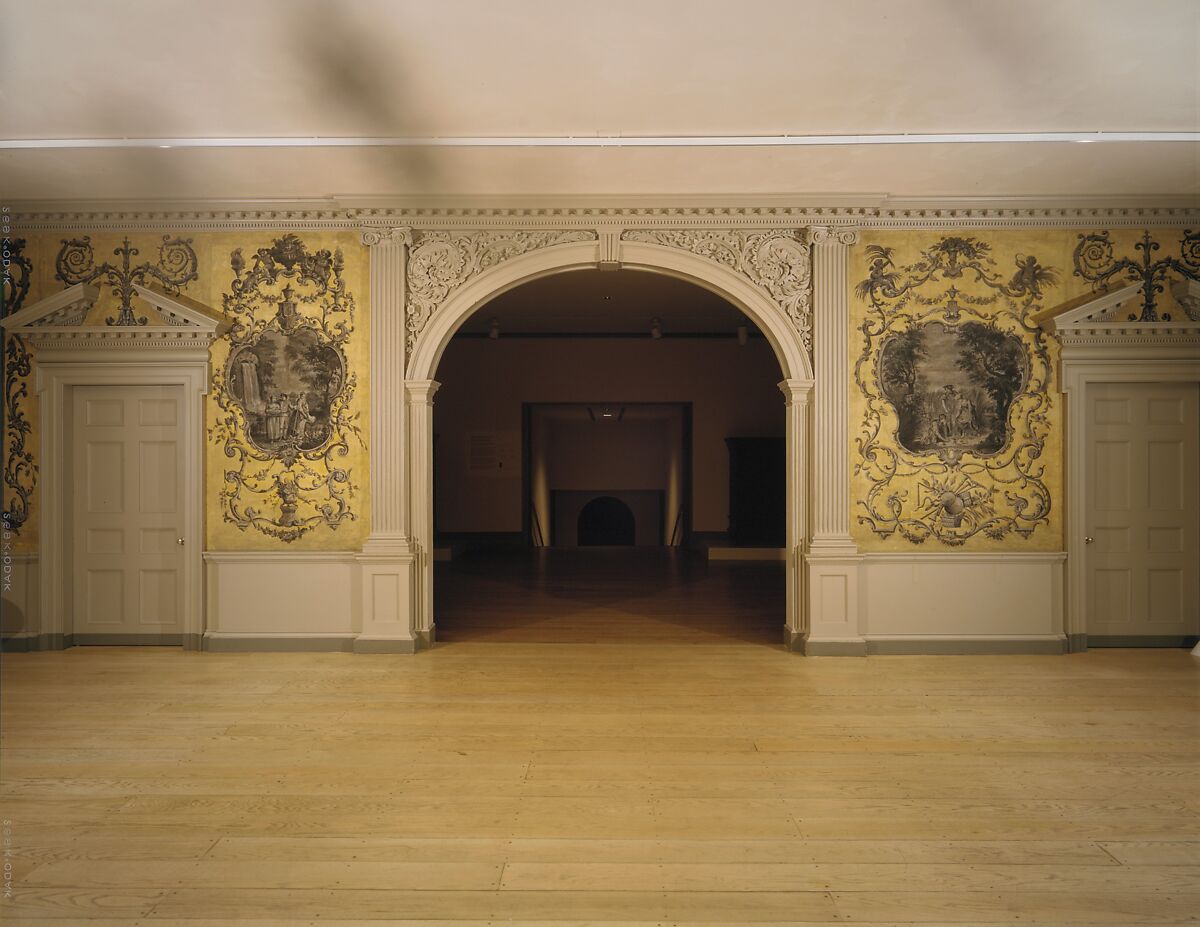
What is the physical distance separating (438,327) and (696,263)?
1.89 meters

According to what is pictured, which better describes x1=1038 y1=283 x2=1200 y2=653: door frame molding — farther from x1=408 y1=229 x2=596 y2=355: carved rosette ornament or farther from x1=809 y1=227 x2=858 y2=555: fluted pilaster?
x1=408 y1=229 x2=596 y2=355: carved rosette ornament

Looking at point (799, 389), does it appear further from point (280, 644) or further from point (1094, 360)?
point (280, 644)

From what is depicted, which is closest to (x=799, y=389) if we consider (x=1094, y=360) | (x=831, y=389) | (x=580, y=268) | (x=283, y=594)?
(x=831, y=389)

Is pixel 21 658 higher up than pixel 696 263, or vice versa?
pixel 696 263

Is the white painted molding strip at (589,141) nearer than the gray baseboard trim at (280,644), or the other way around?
the white painted molding strip at (589,141)

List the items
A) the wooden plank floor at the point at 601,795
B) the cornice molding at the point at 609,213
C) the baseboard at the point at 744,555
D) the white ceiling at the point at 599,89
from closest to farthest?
the wooden plank floor at the point at 601,795, the white ceiling at the point at 599,89, the cornice molding at the point at 609,213, the baseboard at the point at 744,555

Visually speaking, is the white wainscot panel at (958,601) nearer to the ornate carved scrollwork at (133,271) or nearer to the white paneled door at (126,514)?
the white paneled door at (126,514)

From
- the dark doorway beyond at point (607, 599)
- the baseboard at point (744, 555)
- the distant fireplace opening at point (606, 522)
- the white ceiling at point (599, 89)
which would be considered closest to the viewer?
the white ceiling at point (599, 89)

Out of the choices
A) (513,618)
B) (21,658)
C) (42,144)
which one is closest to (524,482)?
(513,618)

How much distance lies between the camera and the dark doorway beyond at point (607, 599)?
6.23 meters

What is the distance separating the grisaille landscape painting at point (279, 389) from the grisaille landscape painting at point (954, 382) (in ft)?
13.3

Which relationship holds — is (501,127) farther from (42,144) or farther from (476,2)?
(42,144)

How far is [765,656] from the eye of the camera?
5.51 m

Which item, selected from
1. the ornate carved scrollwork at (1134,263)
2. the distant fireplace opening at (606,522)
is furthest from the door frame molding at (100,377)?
the distant fireplace opening at (606,522)
